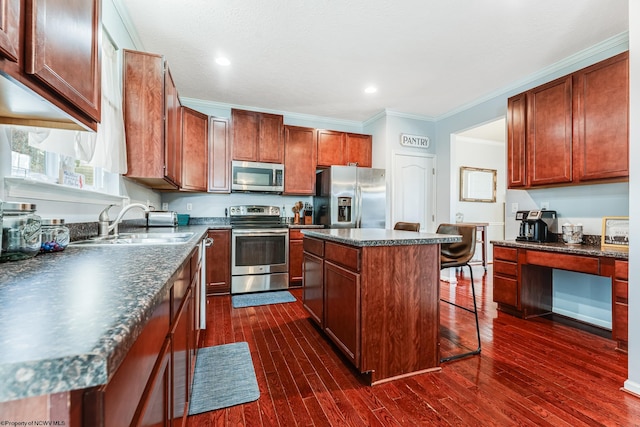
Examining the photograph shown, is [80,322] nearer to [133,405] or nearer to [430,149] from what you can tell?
[133,405]

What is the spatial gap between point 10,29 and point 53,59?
0.16m

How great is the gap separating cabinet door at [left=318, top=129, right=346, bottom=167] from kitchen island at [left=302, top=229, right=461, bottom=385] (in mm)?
2708

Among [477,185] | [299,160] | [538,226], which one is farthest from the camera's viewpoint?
[477,185]

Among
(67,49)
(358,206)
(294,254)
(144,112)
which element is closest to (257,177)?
(294,254)

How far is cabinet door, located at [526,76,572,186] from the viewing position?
106 inches

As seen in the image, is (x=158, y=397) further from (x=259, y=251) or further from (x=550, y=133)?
(x=550, y=133)

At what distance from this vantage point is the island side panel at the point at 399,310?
179cm

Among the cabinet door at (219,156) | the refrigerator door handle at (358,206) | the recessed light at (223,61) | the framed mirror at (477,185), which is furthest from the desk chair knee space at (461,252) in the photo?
the framed mirror at (477,185)

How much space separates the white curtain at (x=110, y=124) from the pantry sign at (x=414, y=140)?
3.70m

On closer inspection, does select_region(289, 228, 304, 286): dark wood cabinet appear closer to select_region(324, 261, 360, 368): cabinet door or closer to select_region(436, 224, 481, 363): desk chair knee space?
select_region(324, 261, 360, 368): cabinet door

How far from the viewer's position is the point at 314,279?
2.63 m

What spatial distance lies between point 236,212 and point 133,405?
3.77 metres

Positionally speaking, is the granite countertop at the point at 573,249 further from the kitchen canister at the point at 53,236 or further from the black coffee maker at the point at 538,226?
the kitchen canister at the point at 53,236

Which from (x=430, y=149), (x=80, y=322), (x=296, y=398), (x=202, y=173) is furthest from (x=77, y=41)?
(x=430, y=149)
